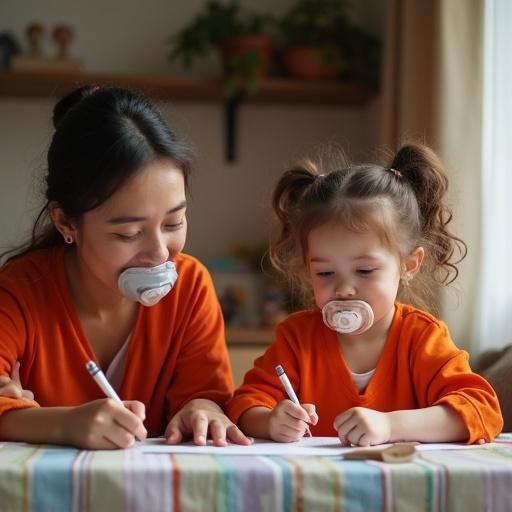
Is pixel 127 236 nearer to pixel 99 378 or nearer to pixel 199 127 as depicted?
pixel 99 378

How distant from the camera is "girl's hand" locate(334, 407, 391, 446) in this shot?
1.17 metres

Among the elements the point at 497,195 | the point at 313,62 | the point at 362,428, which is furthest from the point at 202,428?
the point at 313,62

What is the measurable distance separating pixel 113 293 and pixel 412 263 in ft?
1.73

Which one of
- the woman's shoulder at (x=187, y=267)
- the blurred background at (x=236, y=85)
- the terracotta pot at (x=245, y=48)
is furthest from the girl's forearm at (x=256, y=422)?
the terracotta pot at (x=245, y=48)

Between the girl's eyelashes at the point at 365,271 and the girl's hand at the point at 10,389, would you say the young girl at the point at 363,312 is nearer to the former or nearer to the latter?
the girl's eyelashes at the point at 365,271

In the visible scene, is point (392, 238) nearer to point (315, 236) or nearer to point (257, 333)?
point (315, 236)

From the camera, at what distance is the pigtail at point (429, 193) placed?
1.56 metres

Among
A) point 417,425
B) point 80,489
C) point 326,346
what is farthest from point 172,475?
point 326,346

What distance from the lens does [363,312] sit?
4.56ft

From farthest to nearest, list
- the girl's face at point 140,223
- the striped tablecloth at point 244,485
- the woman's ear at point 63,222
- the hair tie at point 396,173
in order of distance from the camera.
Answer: the hair tie at point 396,173 → the woman's ear at point 63,222 → the girl's face at point 140,223 → the striped tablecloth at point 244,485

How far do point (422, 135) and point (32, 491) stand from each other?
86.8 inches

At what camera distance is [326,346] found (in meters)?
1.48

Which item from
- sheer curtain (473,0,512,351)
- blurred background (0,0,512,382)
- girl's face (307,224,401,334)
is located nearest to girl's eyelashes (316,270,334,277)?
girl's face (307,224,401,334)

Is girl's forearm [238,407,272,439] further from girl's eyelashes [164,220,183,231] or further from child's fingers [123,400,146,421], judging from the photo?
girl's eyelashes [164,220,183,231]
